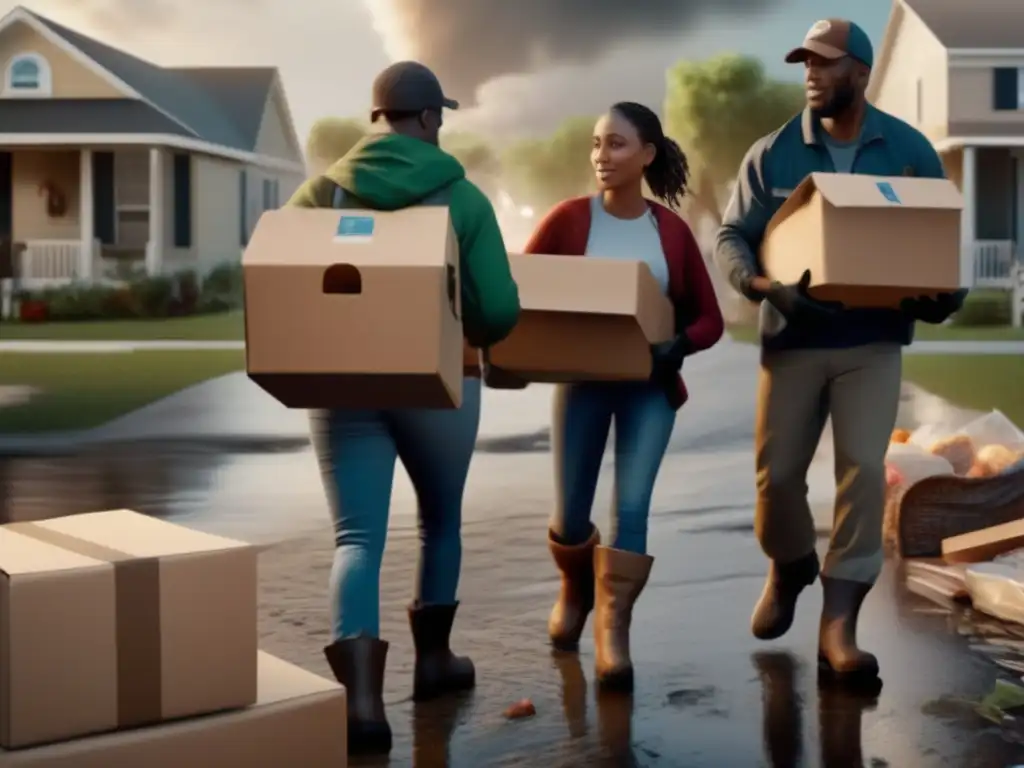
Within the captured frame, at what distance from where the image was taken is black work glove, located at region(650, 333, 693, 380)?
4461 mm

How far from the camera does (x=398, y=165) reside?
383 cm

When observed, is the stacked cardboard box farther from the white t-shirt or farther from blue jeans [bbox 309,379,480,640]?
the white t-shirt

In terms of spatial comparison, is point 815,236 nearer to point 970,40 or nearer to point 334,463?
point 334,463

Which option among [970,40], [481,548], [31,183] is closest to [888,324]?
[481,548]

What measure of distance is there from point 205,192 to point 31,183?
1270 millimetres

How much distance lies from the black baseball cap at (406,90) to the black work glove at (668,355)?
0.94 m

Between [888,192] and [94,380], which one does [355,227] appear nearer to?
[888,192]

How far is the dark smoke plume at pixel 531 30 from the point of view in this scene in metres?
11.8

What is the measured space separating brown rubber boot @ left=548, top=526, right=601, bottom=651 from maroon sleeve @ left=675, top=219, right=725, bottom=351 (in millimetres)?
720

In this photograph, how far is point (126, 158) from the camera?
13.4 meters

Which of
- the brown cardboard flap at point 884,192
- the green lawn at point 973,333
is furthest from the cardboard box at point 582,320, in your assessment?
the green lawn at point 973,333

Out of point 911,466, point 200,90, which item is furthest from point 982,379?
point 200,90

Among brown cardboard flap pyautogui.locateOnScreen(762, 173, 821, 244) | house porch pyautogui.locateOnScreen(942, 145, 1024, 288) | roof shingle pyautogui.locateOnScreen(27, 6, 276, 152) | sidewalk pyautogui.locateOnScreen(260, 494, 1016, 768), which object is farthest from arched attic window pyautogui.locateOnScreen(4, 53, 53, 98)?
brown cardboard flap pyautogui.locateOnScreen(762, 173, 821, 244)

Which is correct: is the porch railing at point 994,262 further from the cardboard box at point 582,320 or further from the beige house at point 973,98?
the cardboard box at point 582,320
